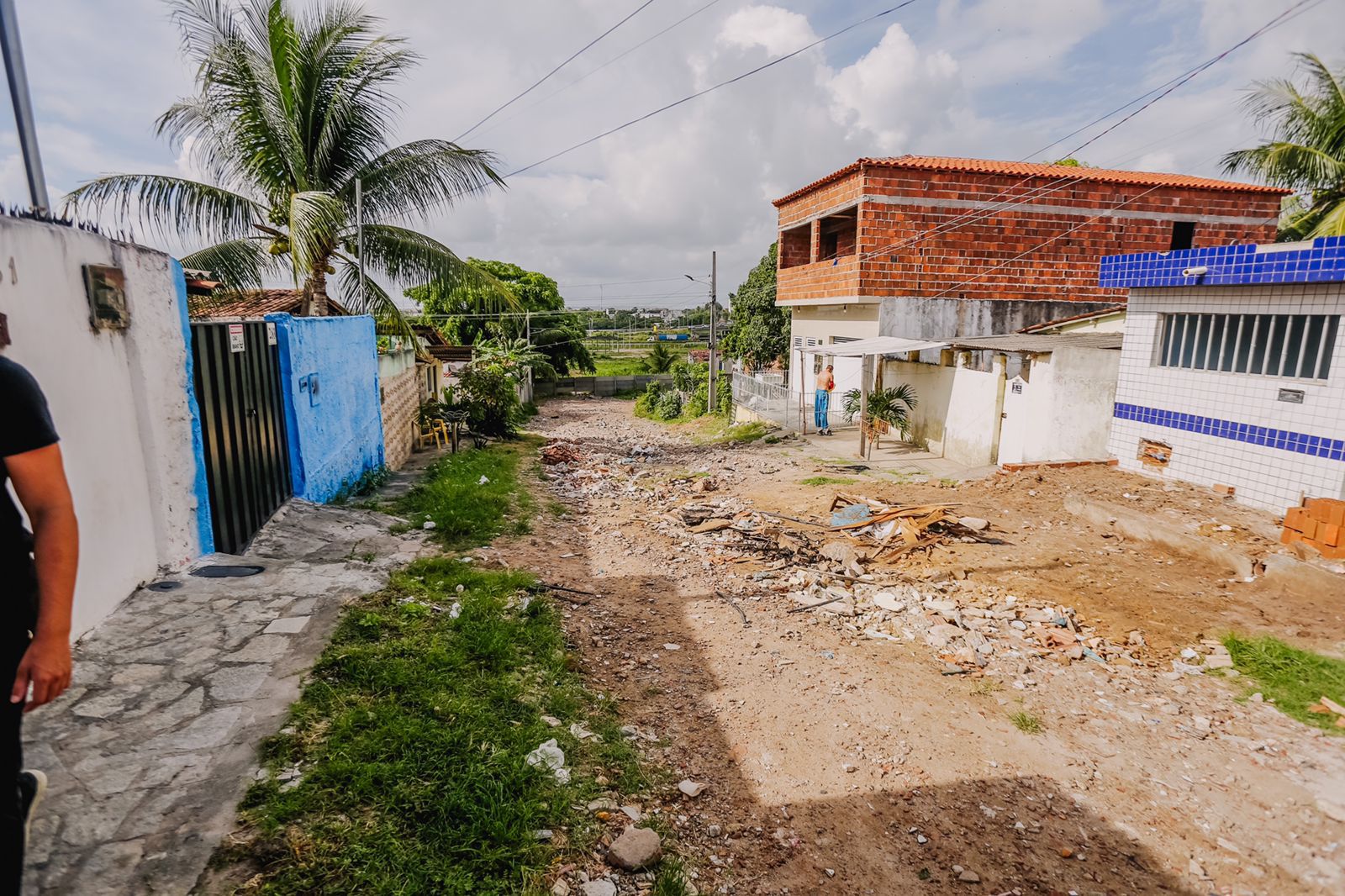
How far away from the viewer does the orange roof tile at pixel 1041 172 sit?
48.1 ft

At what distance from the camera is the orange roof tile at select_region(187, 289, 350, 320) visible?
9555 mm

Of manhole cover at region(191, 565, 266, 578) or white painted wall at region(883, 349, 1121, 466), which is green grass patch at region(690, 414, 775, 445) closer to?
white painted wall at region(883, 349, 1121, 466)

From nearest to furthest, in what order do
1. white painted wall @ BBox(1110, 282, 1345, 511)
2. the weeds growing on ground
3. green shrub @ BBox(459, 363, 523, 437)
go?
white painted wall @ BBox(1110, 282, 1345, 511) → the weeds growing on ground → green shrub @ BBox(459, 363, 523, 437)

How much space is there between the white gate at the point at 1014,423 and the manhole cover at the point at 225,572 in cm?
1023

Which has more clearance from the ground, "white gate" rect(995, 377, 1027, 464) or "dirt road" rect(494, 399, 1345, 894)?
"white gate" rect(995, 377, 1027, 464)

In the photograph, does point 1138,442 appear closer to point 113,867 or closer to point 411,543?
point 411,543

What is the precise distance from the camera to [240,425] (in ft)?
17.9

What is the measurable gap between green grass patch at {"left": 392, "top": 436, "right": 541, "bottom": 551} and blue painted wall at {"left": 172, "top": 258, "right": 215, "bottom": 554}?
2.32 m

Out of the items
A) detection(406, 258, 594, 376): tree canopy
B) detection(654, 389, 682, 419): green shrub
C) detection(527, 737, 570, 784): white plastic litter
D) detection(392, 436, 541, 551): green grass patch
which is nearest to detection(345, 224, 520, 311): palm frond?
detection(392, 436, 541, 551): green grass patch

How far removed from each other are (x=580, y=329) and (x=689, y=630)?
32.5m

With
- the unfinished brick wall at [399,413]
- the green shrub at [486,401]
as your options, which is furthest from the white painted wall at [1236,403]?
the green shrub at [486,401]

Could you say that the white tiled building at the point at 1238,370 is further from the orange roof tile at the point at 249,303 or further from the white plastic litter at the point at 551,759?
the orange roof tile at the point at 249,303

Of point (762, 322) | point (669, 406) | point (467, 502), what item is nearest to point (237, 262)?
point (467, 502)

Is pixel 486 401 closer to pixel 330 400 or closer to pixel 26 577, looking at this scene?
pixel 330 400
